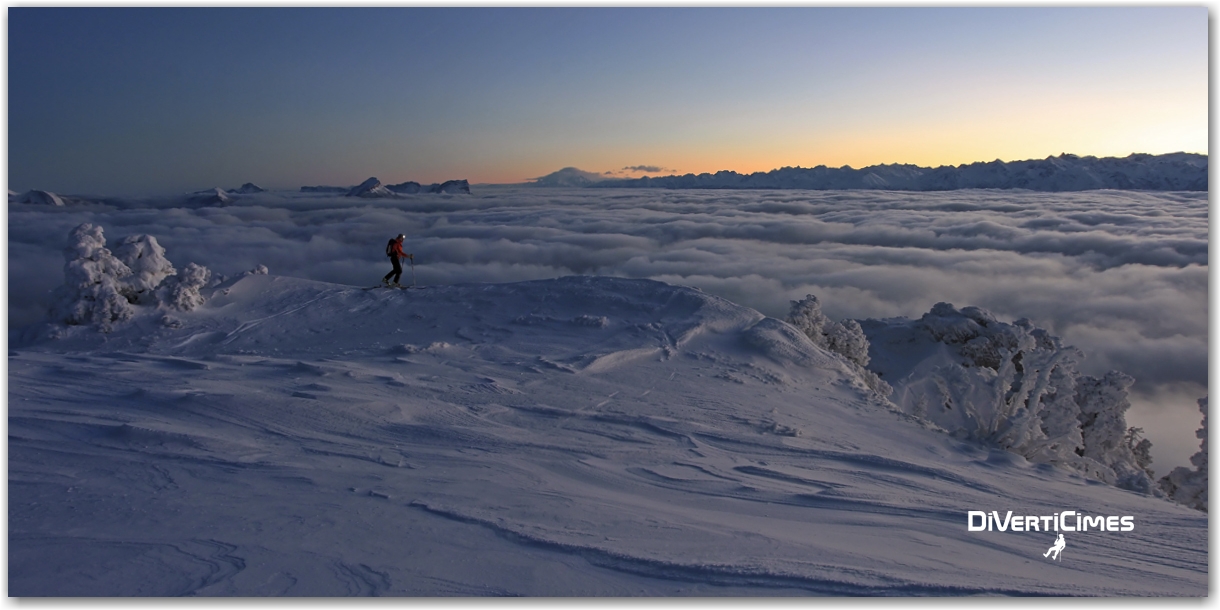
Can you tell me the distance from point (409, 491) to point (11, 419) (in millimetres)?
3987

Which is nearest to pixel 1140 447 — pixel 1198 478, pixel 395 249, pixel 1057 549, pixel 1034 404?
pixel 1198 478

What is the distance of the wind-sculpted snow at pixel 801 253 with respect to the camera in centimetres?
3369

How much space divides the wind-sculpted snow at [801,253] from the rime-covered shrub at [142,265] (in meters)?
1.29

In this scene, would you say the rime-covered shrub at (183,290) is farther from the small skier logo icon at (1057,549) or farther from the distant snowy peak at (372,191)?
the distant snowy peak at (372,191)

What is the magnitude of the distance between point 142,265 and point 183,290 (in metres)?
1.45

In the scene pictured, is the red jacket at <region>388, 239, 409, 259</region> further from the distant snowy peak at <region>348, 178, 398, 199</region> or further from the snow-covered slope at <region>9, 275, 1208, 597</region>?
the distant snowy peak at <region>348, 178, 398, 199</region>

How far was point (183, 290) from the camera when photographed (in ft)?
38.0

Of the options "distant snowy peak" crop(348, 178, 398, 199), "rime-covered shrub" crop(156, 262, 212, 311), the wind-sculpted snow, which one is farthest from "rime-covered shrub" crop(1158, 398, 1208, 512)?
"distant snowy peak" crop(348, 178, 398, 199)

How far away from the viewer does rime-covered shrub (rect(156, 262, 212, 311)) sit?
37.8 ft

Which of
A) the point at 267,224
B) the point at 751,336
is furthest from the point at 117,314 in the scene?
the point at 267,224

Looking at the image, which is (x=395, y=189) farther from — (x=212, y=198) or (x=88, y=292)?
(x=88, y=292)

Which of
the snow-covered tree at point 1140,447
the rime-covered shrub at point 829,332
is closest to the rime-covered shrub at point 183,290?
the rime-covered shrub at point 829,332

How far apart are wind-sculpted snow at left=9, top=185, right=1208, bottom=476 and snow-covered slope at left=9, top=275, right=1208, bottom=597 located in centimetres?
829

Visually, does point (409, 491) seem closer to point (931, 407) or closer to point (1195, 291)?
point (931, 407)
